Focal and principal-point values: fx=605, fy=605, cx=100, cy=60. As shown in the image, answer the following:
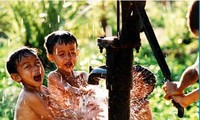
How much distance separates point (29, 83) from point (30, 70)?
82mm

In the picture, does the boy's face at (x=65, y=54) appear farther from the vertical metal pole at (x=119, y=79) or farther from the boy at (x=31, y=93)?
the vertical metal pole at (x=119, y=79)

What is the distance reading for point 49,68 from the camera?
18.1ft

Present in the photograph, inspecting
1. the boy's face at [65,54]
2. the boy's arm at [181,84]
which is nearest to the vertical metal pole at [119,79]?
the boy's arm at [181,84]

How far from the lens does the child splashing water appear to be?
11.2ft

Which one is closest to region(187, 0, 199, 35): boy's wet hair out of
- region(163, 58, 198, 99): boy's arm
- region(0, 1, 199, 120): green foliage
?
region(163, 58, 198, 99): boy's arm

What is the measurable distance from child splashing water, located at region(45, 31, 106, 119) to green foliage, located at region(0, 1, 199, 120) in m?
Result: 0.97

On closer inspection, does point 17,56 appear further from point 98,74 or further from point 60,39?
point 98,74

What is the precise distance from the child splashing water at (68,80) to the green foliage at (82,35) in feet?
3.20

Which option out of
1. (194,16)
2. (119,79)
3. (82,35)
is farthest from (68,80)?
(82,35)

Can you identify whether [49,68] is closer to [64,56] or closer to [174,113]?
[174,113]

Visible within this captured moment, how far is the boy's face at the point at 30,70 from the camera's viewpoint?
11.1 ft

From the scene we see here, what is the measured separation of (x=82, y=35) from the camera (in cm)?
716

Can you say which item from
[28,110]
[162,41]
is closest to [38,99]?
[28,110]

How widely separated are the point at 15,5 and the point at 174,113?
2.87 metres
